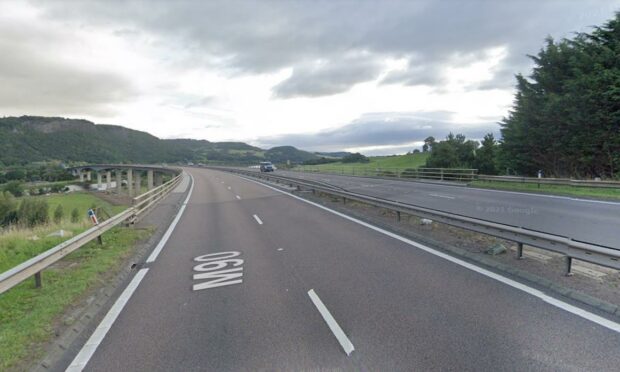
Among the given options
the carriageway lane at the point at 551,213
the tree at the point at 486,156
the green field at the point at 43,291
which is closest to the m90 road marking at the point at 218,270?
the green field at the point at 43,291

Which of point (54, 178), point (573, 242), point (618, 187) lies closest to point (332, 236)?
point (573, 242)

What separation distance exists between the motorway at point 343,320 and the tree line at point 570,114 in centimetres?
2194

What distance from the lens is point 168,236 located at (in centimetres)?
1119

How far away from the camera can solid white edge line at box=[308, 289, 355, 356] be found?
12.9ft

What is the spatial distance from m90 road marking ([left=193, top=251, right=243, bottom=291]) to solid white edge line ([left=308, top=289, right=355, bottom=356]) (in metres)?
1.71

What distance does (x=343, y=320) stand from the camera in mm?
4594

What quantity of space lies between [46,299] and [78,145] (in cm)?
20249

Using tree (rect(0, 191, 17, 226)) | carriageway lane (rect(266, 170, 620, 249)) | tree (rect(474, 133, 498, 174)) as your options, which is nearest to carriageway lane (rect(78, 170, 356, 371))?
carriageway lane (rect(266, 170, 620, 249))

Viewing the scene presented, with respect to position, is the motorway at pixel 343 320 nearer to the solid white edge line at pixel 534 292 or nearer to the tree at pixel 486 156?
the solid white edge line at pixel 534 292

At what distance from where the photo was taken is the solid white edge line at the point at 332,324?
12.9 feet

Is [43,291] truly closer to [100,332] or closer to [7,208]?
[100,332]

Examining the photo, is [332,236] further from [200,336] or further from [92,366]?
[92,366]

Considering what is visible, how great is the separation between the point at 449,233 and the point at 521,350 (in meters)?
6.02

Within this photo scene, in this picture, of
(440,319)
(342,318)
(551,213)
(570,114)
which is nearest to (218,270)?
(342,318)
